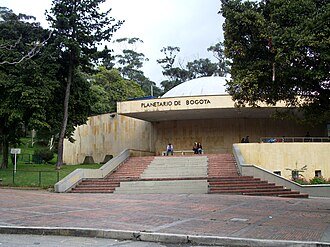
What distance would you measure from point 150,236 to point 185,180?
45.9 ft

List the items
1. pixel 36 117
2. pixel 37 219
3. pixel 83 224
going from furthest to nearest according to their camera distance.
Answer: pixel 36 117 → pixel 37 219 → pixel 83 224

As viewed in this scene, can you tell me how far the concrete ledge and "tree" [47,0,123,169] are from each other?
64.7 feet

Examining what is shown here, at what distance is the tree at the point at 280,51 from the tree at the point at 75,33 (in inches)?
650

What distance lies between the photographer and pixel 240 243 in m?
7.73

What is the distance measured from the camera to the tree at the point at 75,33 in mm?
27747

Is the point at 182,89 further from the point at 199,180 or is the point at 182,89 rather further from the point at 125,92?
the point at 199,180

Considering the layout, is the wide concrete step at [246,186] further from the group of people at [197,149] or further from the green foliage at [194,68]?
the green foliage at [194,68]

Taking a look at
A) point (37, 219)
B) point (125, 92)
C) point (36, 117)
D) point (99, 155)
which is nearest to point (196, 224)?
point (37, 219)

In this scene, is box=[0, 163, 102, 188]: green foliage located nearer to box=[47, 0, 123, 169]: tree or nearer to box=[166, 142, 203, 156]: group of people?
box=[47, 0, 123, 169]: tree

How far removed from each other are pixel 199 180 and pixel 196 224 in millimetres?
12191

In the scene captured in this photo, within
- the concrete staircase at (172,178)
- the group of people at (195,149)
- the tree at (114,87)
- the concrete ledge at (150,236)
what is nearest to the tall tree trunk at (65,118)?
the concrete staircase at (172,178)

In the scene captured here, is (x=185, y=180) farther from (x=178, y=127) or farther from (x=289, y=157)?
(x=178, y=127)

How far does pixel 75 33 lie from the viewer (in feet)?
93.2

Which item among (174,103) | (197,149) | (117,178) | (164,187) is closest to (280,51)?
(164,187)
